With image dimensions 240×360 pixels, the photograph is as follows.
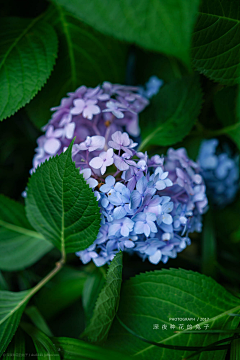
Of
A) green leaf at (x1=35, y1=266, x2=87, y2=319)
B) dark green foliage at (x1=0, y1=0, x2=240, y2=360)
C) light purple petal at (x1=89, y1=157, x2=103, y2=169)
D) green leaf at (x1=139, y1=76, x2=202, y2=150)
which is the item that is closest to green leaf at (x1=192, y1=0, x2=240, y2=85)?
dark green foliage at (x1=0, y1=0, x2=240, y2=360)

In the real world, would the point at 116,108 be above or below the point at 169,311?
above

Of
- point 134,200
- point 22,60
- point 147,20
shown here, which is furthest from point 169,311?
point 22,60

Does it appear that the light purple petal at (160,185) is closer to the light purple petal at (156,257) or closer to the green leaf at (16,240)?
the light purple petal at (156,257)

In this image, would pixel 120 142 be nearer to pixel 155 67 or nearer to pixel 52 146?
pixel 52 146

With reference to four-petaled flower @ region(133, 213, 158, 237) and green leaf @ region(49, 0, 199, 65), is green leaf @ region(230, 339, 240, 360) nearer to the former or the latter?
four-petaled flower @ region(133, 213, 158, 237)

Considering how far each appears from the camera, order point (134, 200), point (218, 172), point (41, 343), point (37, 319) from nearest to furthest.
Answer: point (134, 200)
point (41, 343)
point (37, 319)
point (218, 172)

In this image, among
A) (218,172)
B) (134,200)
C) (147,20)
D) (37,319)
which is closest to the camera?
(147,20)

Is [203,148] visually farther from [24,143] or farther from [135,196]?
[24,143]
